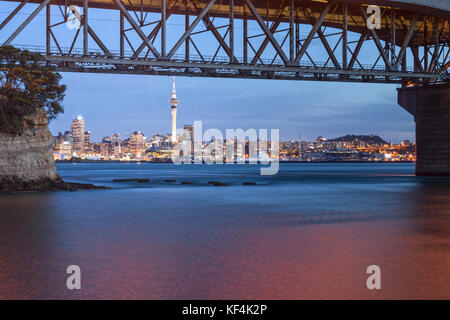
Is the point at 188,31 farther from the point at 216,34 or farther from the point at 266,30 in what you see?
the point at 266,30

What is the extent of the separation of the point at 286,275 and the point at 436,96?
168 ft

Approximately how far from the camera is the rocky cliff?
3788 centimetres

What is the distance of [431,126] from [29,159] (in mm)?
41464

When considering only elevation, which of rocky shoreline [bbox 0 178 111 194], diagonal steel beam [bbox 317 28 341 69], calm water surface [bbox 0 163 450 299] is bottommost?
calm water surface [bbox 0 163 450 299]

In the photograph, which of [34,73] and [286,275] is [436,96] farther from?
[286,275]

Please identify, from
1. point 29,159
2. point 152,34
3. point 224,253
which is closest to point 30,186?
point 29,159

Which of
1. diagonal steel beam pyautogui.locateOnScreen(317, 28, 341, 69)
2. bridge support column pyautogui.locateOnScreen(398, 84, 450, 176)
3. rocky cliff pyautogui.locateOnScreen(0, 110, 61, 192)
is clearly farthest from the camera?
bridge support column pyautogui.locateOnScreen(398, 84, 450, 176)

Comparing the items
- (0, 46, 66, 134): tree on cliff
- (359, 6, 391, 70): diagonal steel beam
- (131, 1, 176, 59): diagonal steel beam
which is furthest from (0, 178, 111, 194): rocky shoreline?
(359, 6, 391, 70): diagonal steel beam

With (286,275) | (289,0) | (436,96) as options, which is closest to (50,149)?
(289,0)

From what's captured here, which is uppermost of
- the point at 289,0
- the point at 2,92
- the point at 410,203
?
the point at 289,0

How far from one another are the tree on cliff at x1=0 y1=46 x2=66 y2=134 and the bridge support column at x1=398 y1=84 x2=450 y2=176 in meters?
38.4

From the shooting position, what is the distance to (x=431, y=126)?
187ft

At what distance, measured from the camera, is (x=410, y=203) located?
31.6 m

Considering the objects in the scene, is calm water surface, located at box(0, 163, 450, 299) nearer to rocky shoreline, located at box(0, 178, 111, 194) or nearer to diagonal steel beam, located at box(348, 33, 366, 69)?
rocky shoreline, located at box(0, 178, 111, 194)
